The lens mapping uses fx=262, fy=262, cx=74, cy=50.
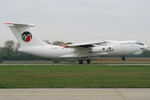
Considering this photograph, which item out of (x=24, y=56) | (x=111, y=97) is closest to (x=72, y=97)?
(x=111, y=97)

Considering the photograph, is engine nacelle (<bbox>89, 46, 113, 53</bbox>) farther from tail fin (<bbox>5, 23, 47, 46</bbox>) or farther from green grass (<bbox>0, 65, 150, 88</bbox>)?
green grass (<bbox>0, 65, 150, 88</bbox>)

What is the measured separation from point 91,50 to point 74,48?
282 cm

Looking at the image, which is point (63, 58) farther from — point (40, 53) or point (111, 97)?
point (111, 97)

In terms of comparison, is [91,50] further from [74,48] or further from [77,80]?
[77,80]

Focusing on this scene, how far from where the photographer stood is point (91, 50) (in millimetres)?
38625

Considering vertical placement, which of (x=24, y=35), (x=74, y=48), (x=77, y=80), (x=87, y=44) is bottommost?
(x=77, y=80)

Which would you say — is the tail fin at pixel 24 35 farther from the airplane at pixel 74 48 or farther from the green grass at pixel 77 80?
the green grass at pixel 77 80

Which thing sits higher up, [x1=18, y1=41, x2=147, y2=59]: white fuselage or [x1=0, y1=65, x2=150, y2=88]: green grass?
[x1=18, y1=41, x2=147, y2=59]: white fuselage

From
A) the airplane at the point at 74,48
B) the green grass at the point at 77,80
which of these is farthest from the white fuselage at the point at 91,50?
the green grass at the point at 77,80

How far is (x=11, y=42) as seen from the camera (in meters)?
70.8

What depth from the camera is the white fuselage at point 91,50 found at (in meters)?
38.4

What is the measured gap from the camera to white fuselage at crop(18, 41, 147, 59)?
1513 inches

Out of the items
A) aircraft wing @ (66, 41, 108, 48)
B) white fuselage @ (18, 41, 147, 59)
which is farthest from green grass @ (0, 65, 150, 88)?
white fuselage @ (18, 41, 147, 59)

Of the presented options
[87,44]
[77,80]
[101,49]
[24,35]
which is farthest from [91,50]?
[77,80]
